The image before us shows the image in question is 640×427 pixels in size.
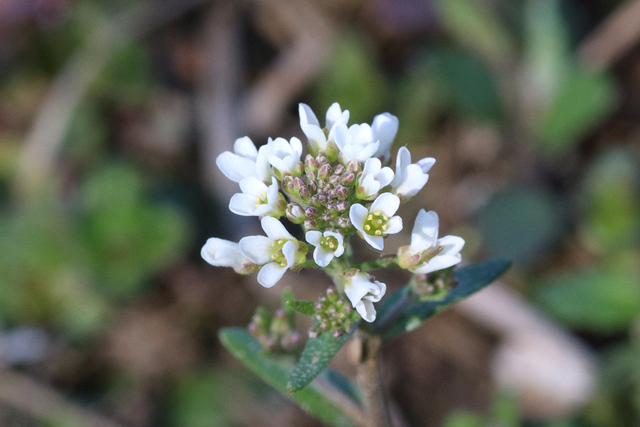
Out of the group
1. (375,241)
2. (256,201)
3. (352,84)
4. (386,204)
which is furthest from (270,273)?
(352,84)

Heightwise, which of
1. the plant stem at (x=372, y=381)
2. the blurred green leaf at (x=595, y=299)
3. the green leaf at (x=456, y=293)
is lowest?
the blurred green leaf at (x=595, y=299)

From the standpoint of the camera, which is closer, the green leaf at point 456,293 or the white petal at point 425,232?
the white petal at point 425,232

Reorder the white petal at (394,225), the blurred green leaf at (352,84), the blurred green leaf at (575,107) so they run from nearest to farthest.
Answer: the white petal at (394,225), the blurred green leaf at (575,107), the blurred green leaf at (352,84)

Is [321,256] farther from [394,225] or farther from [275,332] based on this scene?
[275,332]

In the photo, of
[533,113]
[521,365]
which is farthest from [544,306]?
[533,113]

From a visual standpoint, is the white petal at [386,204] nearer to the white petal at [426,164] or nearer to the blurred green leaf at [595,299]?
the white petal at [426,164]

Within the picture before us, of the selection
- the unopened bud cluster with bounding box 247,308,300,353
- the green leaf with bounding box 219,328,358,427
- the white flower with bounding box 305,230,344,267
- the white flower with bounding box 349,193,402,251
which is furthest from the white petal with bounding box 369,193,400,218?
the green leaf with bounding box 219,328,358,427

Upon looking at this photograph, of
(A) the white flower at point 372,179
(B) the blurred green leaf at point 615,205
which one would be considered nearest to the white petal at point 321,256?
(A) the white flower at point 372,179

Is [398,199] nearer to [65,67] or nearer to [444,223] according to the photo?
[444,223]
